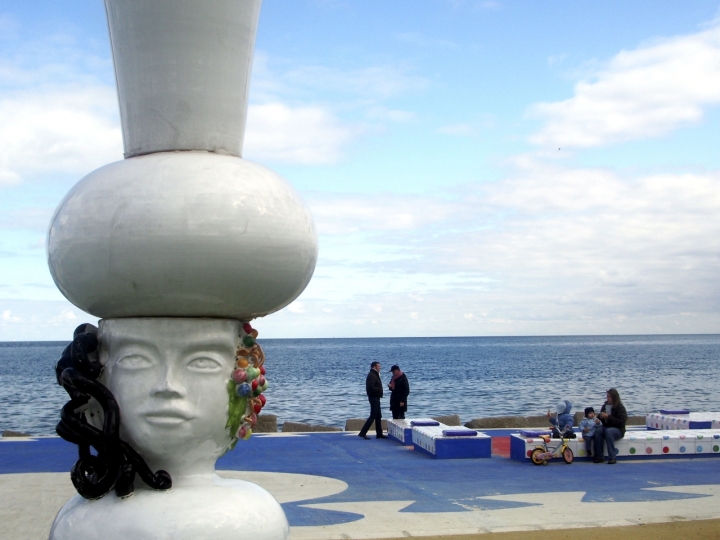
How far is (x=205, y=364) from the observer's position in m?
4.19

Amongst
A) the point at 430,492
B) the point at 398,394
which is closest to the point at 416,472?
the point at 430,492

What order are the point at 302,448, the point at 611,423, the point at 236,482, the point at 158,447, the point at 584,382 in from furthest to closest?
the point at 584,382, the point at 302,448, the point at 611,423, the point at 236,482, the point at 158,447

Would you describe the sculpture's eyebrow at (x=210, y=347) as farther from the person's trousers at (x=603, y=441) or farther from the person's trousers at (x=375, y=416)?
the person's trousers at (x=375, y=416)

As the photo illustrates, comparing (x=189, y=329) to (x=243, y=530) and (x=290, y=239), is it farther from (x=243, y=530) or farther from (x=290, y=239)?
(x=243, y=530)

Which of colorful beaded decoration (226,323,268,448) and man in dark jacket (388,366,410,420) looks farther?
man in dark jacket (388,366,410,420)

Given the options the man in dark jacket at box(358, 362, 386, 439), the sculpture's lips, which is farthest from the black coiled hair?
the man in dark jacket at box(358, 362, 386, 439)

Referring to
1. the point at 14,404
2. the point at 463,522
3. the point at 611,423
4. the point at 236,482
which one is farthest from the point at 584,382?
the point at 236,482

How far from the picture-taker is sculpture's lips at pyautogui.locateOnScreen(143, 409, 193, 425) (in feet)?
13.2

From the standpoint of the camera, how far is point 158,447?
406 cm

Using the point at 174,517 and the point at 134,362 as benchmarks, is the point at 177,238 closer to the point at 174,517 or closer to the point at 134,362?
the point at 134,362

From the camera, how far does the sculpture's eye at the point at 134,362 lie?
13.5 ft

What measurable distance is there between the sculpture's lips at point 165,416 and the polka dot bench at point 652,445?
8198 millimetres

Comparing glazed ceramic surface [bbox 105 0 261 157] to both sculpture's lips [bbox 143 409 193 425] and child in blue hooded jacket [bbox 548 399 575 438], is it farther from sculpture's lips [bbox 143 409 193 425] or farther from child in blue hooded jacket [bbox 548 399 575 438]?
child in blue hooded jacket [bbox 548 399 575 438]

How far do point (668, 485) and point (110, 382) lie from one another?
7890 millimetres
